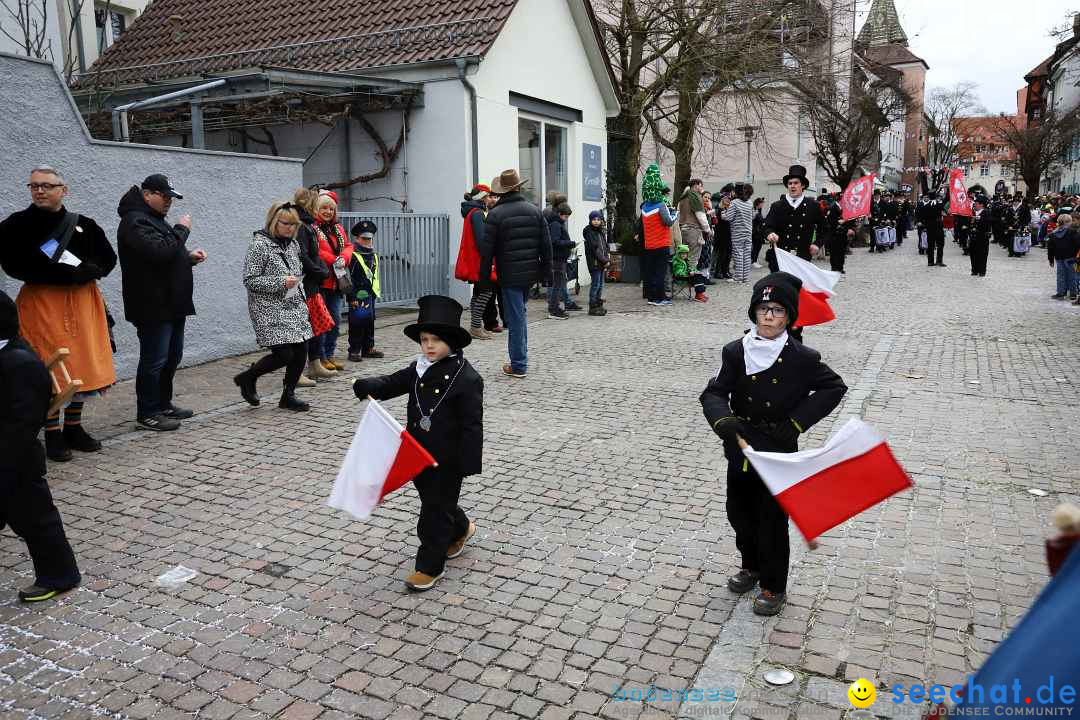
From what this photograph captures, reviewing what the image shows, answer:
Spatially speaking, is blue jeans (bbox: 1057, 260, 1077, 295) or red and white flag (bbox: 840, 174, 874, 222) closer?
blue jeans (bbox: 1057, 260, 1077, 295)

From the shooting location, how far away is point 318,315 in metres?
8.20

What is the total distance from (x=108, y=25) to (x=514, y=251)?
15.2m

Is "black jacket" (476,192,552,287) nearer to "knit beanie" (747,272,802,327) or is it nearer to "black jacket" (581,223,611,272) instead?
"black jacket" (581,223,611,272)

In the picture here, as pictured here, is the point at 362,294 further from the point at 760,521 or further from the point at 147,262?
the point at 760,521

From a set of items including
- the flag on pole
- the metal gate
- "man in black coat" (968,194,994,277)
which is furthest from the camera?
the flag on pole

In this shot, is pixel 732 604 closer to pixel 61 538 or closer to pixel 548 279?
pixel 61 538

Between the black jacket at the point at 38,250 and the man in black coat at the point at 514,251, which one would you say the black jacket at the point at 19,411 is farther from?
the man in black coat at the point at 514,251

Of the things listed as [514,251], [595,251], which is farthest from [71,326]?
[595,251]

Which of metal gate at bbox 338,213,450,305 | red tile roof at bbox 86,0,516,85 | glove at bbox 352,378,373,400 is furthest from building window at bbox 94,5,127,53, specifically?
glove at bbox 352,378,373,400

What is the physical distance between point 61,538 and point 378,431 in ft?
5.31

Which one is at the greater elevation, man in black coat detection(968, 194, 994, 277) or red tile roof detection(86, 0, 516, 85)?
red tile roof detection(86, 0, 516, 85)

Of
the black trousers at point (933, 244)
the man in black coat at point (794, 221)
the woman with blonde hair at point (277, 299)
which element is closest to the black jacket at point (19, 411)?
the woman with blonde hair at point (277, 299)

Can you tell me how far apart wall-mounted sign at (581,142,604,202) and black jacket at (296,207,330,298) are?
10691 millimetres

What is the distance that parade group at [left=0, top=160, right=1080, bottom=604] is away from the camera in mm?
3787
